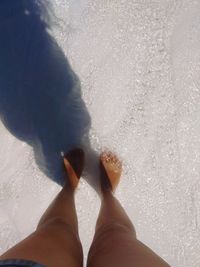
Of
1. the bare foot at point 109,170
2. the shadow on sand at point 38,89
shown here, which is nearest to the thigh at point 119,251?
the bare foot at point 109,170

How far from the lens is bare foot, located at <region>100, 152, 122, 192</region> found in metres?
1.93

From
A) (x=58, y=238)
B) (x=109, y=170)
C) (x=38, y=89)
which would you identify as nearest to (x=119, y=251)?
(x=58, y=238)

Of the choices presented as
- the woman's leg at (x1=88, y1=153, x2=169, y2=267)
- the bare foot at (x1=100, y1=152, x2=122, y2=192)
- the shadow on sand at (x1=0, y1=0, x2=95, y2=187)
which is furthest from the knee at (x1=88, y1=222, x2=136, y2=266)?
the shadow on sand at (x1=0, y1=0, x2=95, y2=187)

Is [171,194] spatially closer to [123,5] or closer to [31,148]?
[31,148]

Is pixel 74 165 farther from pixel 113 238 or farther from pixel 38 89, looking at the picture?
pixel 113 238

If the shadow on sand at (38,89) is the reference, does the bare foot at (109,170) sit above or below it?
below

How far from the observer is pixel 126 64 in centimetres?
193

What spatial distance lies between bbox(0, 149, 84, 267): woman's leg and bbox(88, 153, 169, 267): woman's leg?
0.28ft

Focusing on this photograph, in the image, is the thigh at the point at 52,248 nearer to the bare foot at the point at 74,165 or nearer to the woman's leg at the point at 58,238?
the woman's leg at the point at 58,238

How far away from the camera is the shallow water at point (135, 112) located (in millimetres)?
1916

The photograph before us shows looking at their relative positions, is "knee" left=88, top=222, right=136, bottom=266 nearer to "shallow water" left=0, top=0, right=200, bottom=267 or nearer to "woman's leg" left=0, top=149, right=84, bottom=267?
"woman's leg" left=0, top=149, right=84, bottom=267

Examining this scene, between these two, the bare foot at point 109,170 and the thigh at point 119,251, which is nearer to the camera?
the thigh at point 119,251

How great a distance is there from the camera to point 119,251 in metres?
1.36

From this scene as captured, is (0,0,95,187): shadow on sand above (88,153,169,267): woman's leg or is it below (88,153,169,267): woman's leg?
above
